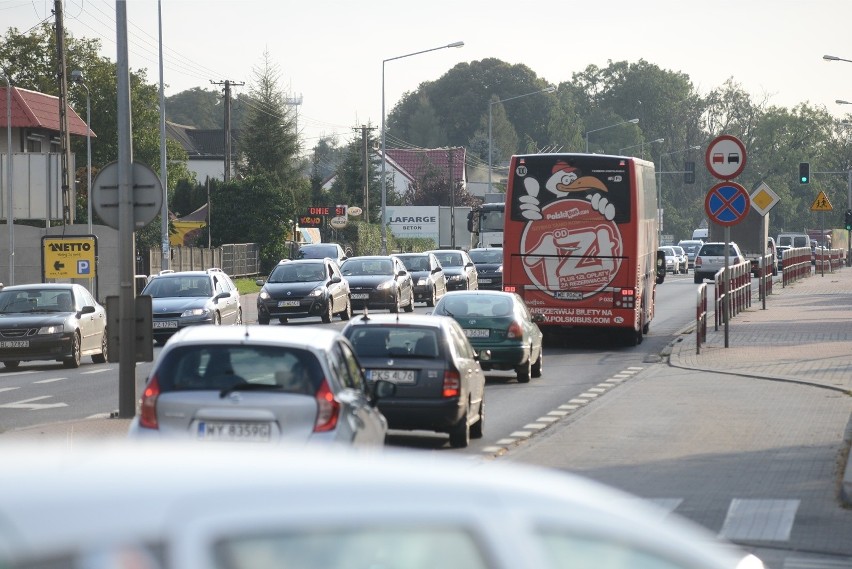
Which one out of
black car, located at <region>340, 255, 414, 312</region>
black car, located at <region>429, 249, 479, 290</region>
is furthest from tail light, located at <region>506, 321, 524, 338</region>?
black car, located at <region>429, 249, 479, 290</region>

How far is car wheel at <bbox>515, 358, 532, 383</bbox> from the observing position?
23.5 meters

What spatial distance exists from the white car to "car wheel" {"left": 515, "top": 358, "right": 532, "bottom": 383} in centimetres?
2048

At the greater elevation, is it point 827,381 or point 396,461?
point 396,461

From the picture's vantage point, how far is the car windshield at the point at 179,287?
32719 millimetres

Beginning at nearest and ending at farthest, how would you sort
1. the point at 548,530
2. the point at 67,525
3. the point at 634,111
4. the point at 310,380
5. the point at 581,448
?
1. the point at 67,525
2. the point at 548,530
3. the point at 310,380
4. the point at 581,448
5. the point at 634,111

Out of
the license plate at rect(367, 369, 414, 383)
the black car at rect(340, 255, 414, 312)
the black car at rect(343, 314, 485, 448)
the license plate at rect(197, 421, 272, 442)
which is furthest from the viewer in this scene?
the black car at rect(340, 255, 414, 312)

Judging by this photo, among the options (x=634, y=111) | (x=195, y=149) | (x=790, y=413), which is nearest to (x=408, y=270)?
(x=790, y=413)

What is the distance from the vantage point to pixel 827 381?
21.9 m

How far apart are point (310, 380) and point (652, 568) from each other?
287 inches

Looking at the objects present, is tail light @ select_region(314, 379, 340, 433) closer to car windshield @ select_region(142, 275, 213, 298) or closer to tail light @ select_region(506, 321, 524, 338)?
tail light @ select_region(506, 321, 524, 338)

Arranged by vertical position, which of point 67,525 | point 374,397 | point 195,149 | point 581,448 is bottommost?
point 581,448

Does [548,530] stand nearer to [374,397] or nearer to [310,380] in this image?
[310,380]

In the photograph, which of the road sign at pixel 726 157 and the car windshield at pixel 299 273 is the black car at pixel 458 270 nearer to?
the car windshield at pixel 299 273

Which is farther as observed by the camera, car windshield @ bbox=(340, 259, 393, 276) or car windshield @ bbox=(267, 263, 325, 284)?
car windshield @ bbox=(340, 259, 393, 276)
